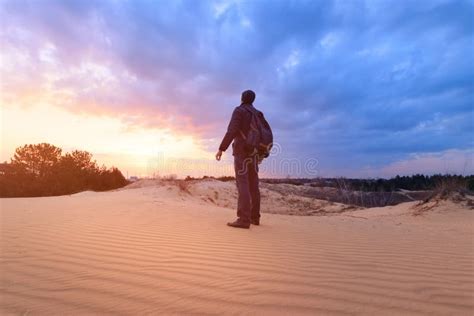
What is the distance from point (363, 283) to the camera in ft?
8.41

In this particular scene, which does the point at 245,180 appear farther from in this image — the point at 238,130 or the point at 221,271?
the point at 221,271

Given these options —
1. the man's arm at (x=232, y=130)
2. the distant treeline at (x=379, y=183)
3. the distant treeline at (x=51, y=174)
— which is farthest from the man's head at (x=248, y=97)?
the distant treeline at (x=379, y=183)

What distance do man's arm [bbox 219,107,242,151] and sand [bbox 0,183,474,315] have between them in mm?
1223

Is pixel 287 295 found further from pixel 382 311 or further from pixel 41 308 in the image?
pixel 41 308

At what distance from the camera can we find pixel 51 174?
46.5 feet

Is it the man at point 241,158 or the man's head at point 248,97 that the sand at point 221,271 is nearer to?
the man at point 241,158

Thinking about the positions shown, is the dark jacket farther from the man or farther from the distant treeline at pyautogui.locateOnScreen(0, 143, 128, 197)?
the distant treeline at pyautogui.locateOnScreen(0, 143, 128, 197)

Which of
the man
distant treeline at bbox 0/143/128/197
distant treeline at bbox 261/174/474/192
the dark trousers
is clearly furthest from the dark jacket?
distant treeline at bbox 261/174/474/192

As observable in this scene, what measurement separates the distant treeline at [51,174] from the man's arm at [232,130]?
11072 mm

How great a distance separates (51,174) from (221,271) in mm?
13739

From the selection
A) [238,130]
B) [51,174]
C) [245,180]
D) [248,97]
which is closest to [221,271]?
[245,180]

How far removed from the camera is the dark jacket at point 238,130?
5.00m

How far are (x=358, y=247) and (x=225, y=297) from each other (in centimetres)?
242

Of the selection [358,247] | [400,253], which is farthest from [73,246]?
[400,253]
